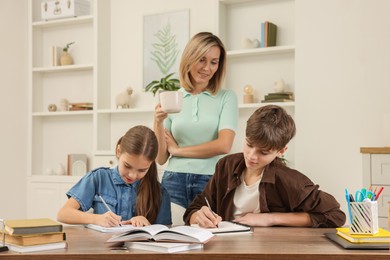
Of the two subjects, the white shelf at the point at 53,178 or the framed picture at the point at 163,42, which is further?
the white shelf at the point at 53,178

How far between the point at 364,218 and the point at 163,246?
621mm

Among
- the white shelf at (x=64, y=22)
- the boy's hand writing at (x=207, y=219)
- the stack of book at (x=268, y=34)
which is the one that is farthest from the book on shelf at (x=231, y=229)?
the white shelf at (x=64, y=22)

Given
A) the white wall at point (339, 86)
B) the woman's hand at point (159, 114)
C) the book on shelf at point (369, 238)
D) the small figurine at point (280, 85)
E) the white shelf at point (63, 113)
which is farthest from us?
the white shelf at point (63, 113)

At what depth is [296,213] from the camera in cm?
218

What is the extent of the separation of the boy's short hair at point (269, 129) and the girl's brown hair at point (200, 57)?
590 mm

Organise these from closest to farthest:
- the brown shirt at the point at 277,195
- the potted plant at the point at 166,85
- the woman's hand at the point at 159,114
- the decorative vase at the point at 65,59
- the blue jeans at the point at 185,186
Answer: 1. the brown shirt at the point at 277,195
2. the woman's hand at the point at 159,114
3. the blue jeans at the point at 185,186
4. the potted plant at the point at 166,85
5. the decorative vase at the point at 65,59

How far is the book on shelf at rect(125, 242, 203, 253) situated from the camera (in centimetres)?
157

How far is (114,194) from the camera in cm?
237

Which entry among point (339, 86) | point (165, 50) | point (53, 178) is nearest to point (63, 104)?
point (53, 178)

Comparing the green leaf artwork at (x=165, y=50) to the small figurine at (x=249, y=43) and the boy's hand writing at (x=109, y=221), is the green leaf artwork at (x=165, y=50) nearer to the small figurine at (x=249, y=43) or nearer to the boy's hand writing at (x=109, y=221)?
the small figurine at (x=249, y=43)

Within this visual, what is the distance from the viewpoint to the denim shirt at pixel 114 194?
234cm

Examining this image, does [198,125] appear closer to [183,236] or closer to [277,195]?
[277,195]

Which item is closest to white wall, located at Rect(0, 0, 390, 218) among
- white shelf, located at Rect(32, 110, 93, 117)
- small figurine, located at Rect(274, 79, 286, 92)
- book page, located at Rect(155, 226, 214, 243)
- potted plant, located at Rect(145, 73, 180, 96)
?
small figurine, located at Rect(274, 79, 286, 92)
